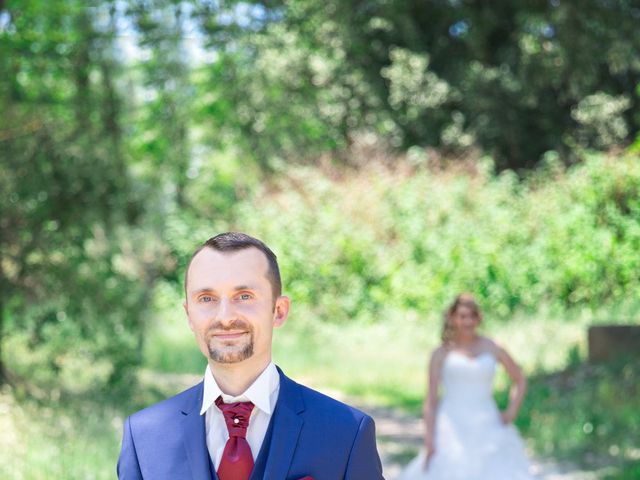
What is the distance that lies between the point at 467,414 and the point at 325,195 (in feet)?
51.8

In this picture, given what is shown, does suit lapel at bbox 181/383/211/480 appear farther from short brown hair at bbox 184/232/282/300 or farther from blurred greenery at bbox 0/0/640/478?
blurred greenery at bbox 0/0/640/478

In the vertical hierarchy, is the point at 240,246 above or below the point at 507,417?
above

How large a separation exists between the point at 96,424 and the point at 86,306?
7.01ft

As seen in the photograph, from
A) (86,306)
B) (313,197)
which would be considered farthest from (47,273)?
(313,197)

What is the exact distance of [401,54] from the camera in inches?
1006

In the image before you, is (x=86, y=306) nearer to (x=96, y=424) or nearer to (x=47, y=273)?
(x=47, y=273)

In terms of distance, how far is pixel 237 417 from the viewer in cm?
219

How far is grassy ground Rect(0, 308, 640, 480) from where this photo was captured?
8.50 metres

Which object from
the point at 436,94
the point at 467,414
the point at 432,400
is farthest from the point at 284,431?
the point at 436,94

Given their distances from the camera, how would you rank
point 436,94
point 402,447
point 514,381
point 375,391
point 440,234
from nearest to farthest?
point 514,381, point 402,447, point 375,391, point 440,234, point 436,94

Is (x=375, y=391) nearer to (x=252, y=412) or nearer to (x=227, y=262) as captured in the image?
(x=252, y=412)

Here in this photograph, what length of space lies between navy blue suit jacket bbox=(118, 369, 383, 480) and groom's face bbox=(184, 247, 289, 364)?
15 centimetres

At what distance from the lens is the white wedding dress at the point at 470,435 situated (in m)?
8.08

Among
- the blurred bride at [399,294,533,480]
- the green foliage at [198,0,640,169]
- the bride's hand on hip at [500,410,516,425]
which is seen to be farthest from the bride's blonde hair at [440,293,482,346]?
the green foliage at [198,0,640,169]
